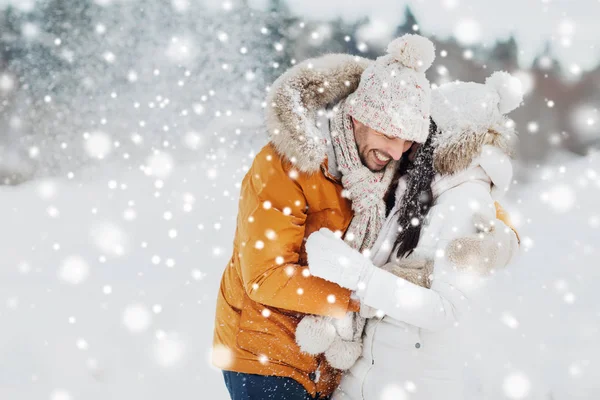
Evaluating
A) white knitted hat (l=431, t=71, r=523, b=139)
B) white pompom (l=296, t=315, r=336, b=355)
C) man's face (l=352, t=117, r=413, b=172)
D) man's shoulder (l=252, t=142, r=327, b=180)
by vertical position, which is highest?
white knitted hat (l=431, t=71, r=523, b=139)

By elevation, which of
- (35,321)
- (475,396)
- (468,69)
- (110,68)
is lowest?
(475,396)

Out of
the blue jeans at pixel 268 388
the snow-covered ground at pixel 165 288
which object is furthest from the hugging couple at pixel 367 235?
the snow-covered ground at pixel 165 288

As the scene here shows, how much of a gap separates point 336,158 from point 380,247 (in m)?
0.39

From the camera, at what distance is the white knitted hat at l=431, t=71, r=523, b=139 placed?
1812 mm

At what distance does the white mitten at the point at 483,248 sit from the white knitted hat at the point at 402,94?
444 millimetres

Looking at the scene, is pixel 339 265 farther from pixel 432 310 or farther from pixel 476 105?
pixel 476 105

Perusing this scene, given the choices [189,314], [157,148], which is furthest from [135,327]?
[157,148]

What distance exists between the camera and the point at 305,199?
1.85 meters

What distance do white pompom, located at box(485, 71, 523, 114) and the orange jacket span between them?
2.32 ft

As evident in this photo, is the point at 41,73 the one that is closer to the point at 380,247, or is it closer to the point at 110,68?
the point at 110,68

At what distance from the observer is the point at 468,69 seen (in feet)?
15.9

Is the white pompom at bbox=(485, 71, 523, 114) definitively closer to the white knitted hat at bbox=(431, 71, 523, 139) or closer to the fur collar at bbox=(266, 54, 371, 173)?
the white knitted hat at bbox=(431, 71, 523, 139)

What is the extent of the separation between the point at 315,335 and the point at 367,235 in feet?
1.41

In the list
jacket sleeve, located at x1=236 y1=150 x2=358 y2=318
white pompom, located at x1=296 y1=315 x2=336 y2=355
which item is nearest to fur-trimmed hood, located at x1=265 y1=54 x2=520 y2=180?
jacket sleeve, located at x1=236 y1=150 x2=358 y2=318
